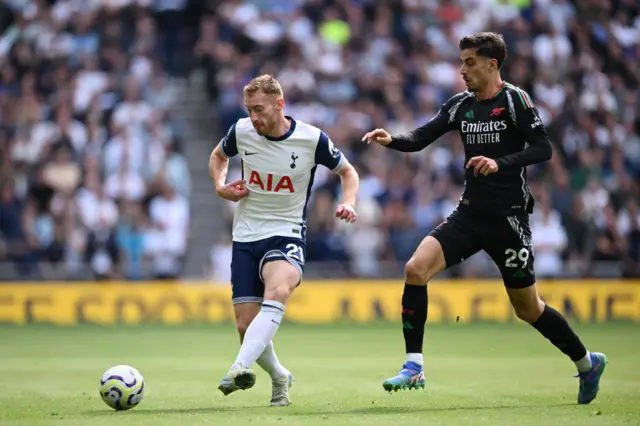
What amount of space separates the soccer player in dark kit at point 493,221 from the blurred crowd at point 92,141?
12453mm

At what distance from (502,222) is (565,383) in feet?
8.67

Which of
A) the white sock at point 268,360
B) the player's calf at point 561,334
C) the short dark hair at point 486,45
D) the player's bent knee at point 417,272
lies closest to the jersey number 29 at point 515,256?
the player's calf at point 561,334

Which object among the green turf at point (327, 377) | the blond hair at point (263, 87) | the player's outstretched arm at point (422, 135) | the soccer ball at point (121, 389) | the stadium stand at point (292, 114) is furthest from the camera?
the stadium stand at point (292, 114)

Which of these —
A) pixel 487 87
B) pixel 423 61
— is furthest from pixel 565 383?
pixel 423 61

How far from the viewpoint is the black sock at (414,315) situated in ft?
29.2

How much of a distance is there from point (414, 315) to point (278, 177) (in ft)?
5.05

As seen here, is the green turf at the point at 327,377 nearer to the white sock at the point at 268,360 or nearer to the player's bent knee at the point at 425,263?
the white sock at the point at 268,360

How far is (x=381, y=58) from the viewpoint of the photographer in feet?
78.0

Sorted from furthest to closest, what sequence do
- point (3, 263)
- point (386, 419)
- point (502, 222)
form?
1. point (3, 263)
2. point (502, 222)
3. point (386, 419)

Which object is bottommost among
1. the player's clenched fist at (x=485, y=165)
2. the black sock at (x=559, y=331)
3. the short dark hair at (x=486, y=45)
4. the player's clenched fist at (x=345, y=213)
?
the black sock at (x=559, y=331)

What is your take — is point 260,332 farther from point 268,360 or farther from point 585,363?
point 585,363

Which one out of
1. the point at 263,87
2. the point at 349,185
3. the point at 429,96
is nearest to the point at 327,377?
the point at 349,185

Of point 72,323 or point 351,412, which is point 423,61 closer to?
point 72,323

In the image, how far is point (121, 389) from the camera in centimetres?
841
